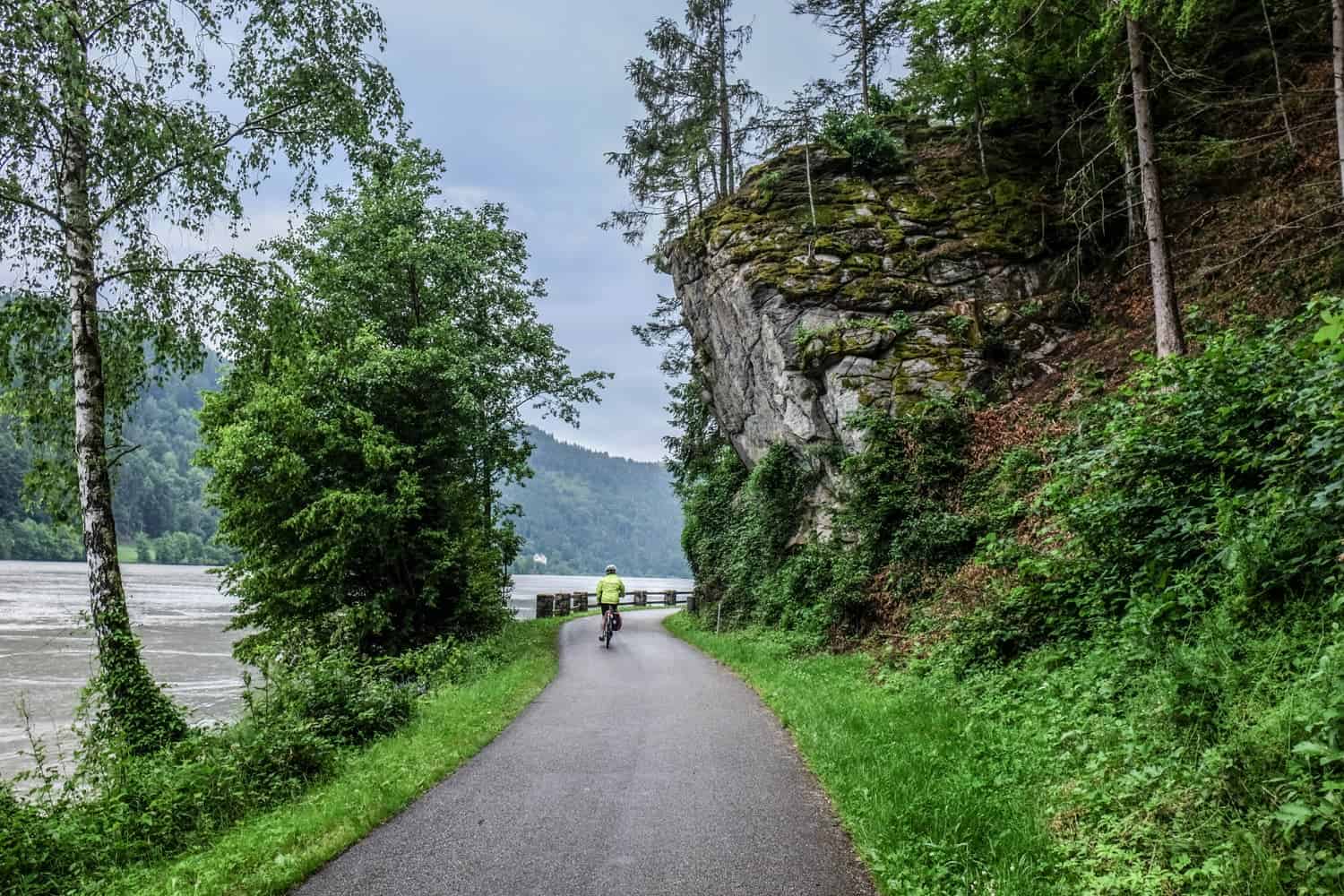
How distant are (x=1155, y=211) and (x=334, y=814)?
37.4 ft

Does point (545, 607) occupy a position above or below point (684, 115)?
below

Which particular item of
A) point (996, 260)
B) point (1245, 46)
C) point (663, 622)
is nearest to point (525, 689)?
point (996, 260)

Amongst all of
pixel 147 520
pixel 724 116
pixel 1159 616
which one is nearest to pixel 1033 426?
pixel 1159 616

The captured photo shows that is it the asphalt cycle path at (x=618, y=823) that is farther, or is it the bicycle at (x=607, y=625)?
the bicycle at (x=607, y=625)

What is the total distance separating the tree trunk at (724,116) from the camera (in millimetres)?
24406

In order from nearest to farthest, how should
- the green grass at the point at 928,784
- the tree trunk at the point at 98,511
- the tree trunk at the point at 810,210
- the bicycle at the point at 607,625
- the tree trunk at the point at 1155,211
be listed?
the green grass at the point at 928,784, the tree trunk at the point at 98,511, the tree trunk at the point at 1155,211, the tree trunk at the point at 810,210, the bicycle at the point at 607,625

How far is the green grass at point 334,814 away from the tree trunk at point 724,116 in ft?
65.8

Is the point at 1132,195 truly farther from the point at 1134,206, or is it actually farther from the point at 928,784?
the point at 928,784

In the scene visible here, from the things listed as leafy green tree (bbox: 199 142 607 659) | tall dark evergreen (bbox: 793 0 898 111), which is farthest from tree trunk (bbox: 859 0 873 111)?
leafy green tree (bbox: 199 142 607 659)

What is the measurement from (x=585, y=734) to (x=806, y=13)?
24.7m

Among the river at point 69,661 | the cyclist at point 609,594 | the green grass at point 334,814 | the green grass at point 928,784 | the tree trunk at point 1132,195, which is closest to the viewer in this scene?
the green grass at point 928,784

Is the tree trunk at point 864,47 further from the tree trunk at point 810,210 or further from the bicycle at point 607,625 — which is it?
the bicycle at point 607,625

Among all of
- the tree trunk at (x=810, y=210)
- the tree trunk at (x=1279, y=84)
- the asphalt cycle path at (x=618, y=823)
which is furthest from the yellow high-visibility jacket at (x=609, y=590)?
the tree trunk at (x=1279, y=84)

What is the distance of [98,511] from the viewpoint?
8422 mm
